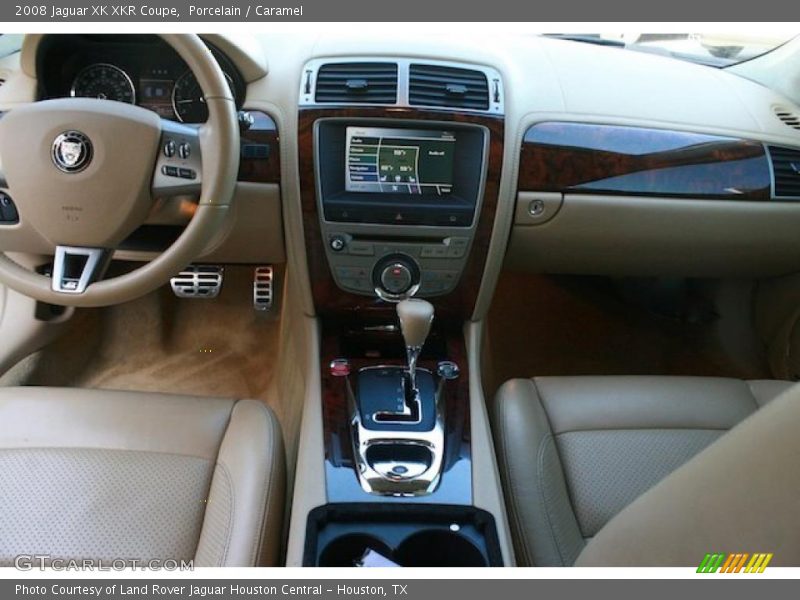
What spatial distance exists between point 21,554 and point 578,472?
2.76 ft

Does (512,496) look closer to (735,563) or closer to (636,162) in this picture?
(735,563)

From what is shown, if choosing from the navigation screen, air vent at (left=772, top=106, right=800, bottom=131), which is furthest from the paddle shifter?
air vent at (left=772, top=106, right=800, bottom=131)

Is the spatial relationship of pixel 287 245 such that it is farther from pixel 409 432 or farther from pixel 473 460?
pixel 473 460

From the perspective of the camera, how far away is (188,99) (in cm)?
124

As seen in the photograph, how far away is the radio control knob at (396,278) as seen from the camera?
1338 millimetres

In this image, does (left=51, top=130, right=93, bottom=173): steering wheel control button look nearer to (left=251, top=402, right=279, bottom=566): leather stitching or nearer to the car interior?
the car interior

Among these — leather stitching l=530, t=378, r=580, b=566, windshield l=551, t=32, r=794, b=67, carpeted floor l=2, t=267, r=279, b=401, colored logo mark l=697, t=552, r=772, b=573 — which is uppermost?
windshield l=551, t=32, r=794, b=67

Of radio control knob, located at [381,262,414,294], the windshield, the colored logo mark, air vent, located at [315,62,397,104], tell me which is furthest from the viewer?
the windshield

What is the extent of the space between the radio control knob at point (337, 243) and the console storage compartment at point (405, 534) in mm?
483

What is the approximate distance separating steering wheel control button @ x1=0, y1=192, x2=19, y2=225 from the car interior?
0.02 m

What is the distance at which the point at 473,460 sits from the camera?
3.78 feet

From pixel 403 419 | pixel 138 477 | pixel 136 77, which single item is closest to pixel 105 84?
pixel 136 77

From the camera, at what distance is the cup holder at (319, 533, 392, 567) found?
1.02m
